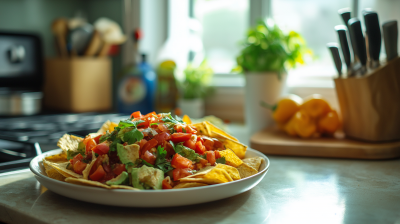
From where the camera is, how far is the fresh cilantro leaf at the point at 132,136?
29.0 inches

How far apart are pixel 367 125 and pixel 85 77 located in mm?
1568

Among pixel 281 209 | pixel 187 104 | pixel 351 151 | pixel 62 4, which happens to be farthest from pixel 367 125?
pixel 62 4

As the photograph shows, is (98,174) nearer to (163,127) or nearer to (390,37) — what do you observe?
(163,127)

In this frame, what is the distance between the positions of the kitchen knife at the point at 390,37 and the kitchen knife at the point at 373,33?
2 centimetres

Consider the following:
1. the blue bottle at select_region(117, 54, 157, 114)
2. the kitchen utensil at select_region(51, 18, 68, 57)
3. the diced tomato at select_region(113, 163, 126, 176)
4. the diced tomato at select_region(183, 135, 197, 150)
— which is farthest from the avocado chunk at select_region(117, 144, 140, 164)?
the kitchen utensil at select_region(51, 18, 68, 57)

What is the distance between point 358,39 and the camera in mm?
1159

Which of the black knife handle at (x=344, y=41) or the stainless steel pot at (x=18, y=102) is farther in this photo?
the stainless steel pot at (x=18, y=102)

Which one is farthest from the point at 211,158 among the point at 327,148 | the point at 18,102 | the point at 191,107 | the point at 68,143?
the point at 18,102

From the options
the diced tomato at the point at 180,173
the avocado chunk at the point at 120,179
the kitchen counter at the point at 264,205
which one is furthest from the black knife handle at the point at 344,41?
the avocado chunk at the point at 120,179

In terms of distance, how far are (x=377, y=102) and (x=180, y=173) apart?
807mm

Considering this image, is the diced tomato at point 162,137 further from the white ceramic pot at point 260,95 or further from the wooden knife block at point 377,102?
the white ceramic pot at point 260,95

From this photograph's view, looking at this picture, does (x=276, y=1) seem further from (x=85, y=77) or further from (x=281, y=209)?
(x=281, y=209)

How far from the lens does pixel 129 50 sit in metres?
2.31

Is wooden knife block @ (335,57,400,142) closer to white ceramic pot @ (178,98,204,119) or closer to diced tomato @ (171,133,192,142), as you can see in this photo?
diced tomato @ (171,133,192,142)
